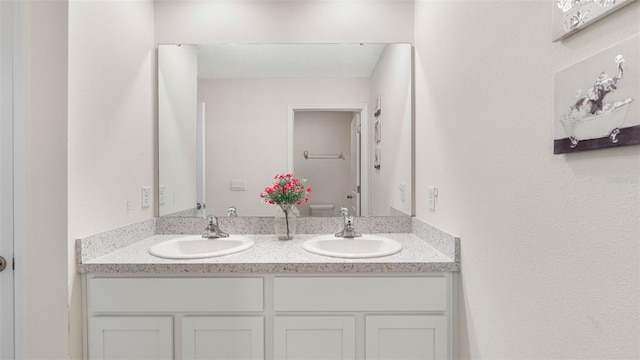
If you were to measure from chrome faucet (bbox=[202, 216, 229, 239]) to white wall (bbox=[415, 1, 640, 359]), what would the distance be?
3.78ft

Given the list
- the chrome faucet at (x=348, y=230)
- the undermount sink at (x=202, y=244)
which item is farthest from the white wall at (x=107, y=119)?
the chrome faucet at (x=348, y=230)

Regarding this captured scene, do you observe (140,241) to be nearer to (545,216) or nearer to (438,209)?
(438,209)

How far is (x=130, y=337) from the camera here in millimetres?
1342

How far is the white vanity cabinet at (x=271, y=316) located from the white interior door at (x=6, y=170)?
247mm

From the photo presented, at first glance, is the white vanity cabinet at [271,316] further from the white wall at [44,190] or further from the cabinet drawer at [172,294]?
the white wall at [44,190]

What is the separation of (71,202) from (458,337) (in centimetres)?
161

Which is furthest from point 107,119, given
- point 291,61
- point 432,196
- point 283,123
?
point 432,196

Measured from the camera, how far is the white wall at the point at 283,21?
1950 millimetres

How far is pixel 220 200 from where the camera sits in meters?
1.97

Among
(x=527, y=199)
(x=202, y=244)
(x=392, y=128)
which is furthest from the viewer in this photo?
(x=392, y=128)

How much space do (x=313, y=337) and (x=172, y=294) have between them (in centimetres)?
59

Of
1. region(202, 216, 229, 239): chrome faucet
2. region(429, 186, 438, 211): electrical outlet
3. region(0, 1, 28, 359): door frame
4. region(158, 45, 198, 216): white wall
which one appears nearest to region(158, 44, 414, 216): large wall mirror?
region(158, 45, 198, 216): white wall

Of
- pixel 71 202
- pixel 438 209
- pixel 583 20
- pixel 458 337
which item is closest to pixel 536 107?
pixel 583 20

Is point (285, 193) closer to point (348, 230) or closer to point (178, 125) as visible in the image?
point (348, 230)
